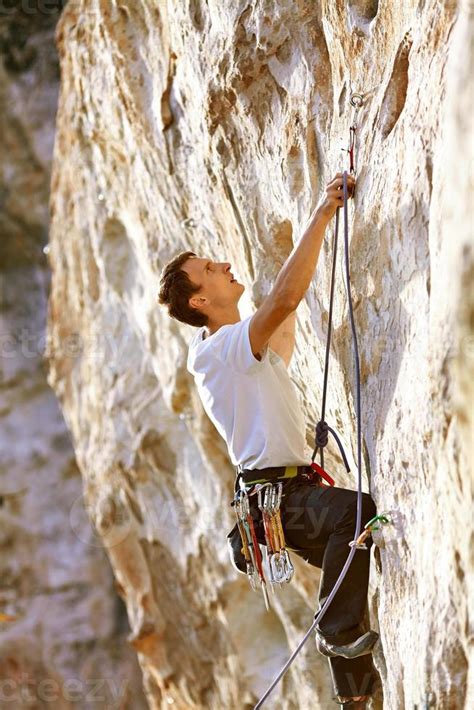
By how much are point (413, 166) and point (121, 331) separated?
398 centimetres

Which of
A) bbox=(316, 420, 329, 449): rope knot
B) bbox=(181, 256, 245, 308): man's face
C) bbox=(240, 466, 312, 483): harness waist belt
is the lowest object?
bbox=(240, 466, 312, 483): harness waist belt

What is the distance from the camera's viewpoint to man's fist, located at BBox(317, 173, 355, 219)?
3.23m

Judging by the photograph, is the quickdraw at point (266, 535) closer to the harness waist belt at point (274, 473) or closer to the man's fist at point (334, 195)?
the harness waist belt at point (274, 473)

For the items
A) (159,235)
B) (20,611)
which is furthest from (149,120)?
(20,611)

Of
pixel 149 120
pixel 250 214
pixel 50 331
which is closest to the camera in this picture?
pixel 250 214

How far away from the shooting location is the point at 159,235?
564cm

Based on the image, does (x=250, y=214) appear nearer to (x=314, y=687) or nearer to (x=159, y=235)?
(x=159, y=235)

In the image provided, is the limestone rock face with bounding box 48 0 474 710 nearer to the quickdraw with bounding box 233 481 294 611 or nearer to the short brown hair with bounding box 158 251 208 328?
the quickdraw with bounding box 233 481 294 611

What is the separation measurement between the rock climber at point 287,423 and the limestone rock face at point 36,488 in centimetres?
528

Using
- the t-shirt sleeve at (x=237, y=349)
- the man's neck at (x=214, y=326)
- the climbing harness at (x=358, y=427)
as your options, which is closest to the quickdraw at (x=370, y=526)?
the climbing harness at (x=358, y=427)

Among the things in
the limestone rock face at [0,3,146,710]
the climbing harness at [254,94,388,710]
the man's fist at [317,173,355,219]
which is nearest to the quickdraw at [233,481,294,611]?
the climbing harness at [254,94,388,710]

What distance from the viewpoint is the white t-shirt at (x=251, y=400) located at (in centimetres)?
327

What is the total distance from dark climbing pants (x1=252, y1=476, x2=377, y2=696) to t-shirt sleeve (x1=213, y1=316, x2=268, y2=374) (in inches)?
14.9

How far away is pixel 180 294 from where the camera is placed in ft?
11.5
